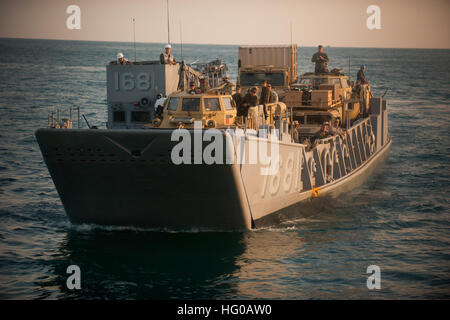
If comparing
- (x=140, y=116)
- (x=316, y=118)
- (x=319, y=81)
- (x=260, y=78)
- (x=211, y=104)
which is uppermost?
(x=260, y=78)

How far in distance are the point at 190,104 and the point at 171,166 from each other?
7.90ft

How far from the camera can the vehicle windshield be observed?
29.8m

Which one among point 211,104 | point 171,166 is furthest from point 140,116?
point 171,166

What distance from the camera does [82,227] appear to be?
21.2 metres

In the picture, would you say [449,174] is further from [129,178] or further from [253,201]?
[129,178]

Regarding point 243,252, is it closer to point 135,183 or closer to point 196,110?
point 135,183

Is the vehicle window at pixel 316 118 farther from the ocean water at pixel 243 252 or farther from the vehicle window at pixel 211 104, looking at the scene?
the vehicle window at pixel 211 104

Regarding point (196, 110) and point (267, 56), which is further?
point (267, 56)

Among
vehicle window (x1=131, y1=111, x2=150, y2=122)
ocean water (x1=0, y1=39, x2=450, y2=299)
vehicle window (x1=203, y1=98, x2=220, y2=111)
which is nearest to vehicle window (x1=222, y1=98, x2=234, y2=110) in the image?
vehicle window (x1=203, y1=98, x2=220, y2=111)

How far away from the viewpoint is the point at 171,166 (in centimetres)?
1888

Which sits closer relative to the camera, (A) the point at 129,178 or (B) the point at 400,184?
(A) the point at 129,178

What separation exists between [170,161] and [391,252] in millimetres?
6689

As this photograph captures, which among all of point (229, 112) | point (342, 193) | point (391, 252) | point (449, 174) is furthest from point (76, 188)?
point (449, 174)
